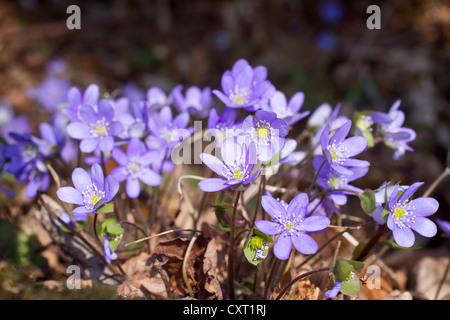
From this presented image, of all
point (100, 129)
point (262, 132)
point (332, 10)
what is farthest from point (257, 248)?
point (332, 10)

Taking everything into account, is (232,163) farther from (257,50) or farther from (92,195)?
(257,50)

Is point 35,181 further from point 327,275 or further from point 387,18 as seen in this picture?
point 387,18

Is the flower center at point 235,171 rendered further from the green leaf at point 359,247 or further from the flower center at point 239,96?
the green leaf at point 359,247

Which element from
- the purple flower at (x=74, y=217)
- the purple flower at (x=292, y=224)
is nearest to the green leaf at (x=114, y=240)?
the purple flower at (x=74, y=217)

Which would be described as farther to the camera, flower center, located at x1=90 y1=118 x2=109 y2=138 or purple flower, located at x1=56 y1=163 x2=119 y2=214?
flower center, located at x1=90 y1=118 x2=109 y2=138

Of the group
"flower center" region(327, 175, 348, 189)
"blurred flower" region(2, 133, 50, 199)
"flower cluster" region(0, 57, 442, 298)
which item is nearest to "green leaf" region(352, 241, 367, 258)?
"flower cluster" region(0, 57, 442, 298)

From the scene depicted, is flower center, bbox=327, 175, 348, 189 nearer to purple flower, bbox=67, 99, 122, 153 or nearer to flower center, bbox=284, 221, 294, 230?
flower center, bbox=284, 221, 294, 230

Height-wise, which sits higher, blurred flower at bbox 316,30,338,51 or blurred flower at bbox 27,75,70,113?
blurred flower at bbox 316,30,338,51
